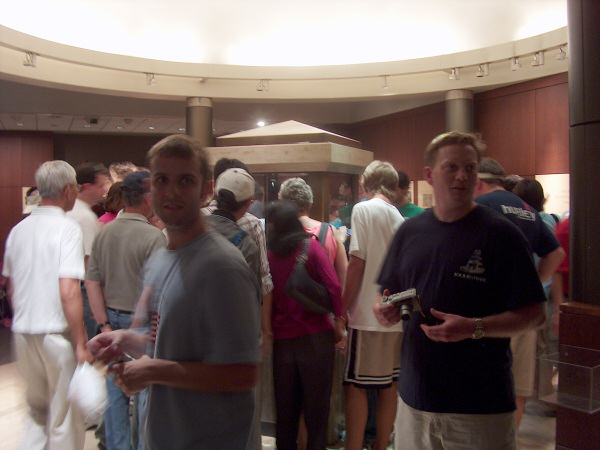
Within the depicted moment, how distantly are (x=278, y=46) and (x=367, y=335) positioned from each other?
588cm

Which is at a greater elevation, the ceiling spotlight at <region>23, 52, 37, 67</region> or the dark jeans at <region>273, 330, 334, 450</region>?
the ceiling spotlight at <region>23, 52, 37, 67</region>

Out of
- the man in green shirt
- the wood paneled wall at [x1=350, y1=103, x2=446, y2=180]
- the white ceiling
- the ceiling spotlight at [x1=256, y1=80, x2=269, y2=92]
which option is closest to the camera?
the man in green shirt

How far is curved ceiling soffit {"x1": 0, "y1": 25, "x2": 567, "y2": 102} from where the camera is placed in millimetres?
6195

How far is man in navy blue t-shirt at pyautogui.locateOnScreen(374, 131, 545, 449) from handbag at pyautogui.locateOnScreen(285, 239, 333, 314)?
0.87 metres

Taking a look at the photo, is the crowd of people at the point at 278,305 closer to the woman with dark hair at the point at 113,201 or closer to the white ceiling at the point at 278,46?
the woman with dark hair at the point at 113,201

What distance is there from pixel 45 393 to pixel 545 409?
3523 mm

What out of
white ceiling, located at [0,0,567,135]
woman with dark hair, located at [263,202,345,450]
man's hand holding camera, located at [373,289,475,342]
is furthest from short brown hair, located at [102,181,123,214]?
white ceiling, located at [0,0,567,135]

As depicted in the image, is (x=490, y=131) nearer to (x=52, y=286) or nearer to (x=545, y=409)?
(x=545, y=409)

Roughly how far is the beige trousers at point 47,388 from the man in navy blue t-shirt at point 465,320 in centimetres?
182

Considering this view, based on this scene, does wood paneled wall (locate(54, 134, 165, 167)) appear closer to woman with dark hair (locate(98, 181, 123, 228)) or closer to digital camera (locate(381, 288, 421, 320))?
woman with dark hair (locate(98, 181, 123, 228))

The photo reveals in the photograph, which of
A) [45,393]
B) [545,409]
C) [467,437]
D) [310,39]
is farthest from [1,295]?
[467,437]

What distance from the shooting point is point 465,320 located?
1.62 meters

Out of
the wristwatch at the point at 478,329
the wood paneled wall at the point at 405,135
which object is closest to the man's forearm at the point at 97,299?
the wristwatch at the point at 478,329

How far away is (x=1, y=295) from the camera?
697 centimetres
